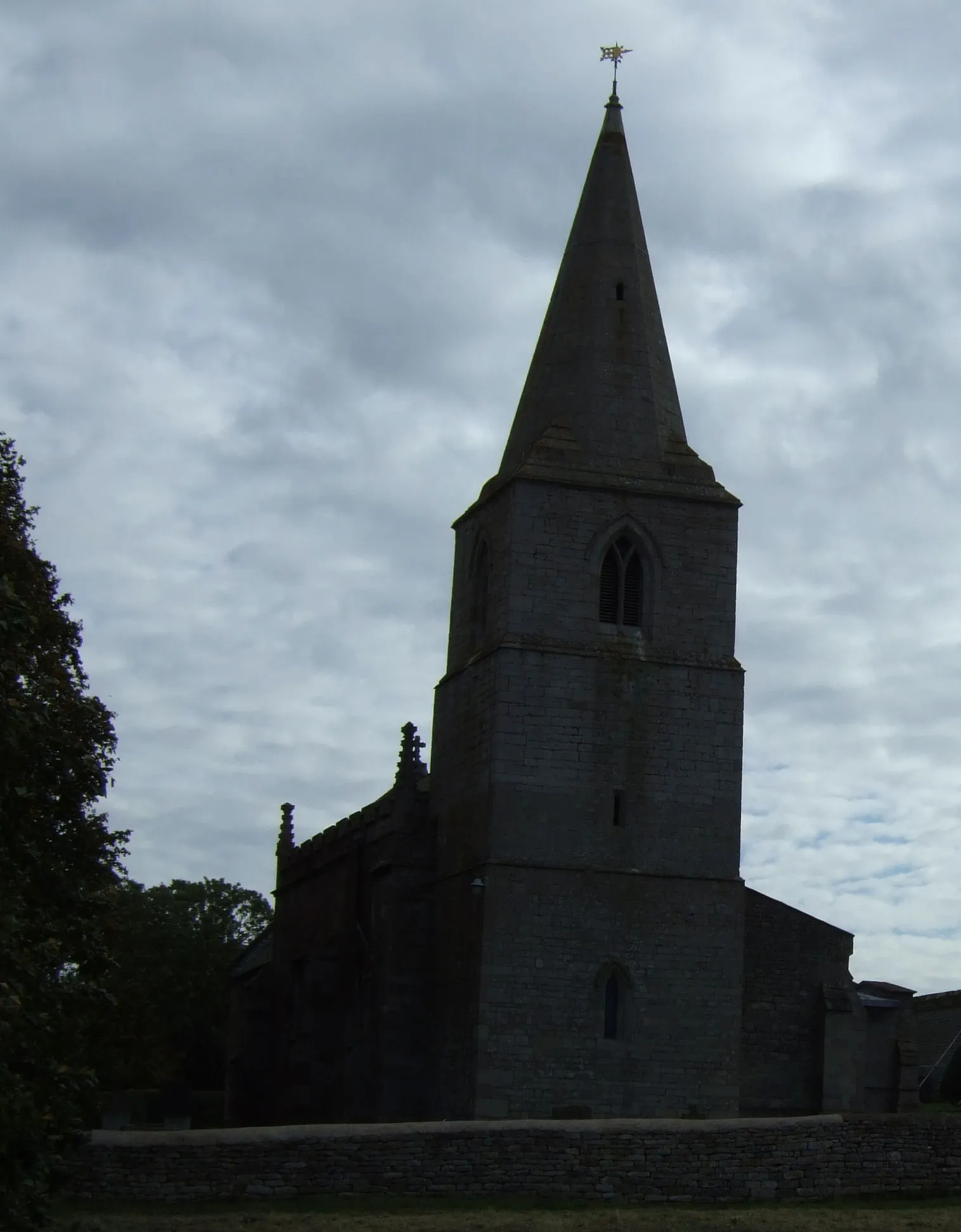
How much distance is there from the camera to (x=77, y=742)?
32812 mm

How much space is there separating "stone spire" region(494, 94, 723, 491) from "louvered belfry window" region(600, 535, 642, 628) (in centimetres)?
155

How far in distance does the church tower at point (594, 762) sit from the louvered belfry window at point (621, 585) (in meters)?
0.05

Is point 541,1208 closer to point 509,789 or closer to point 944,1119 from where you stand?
point 944,1119

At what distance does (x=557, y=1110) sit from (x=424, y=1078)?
4.14 meters

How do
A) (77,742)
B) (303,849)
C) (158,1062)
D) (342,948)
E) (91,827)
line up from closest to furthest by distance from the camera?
1. (77,742)
2. (91,827)
3. (158,1062)
4. (342,948)
5. (303,849)

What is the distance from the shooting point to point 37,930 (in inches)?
1015

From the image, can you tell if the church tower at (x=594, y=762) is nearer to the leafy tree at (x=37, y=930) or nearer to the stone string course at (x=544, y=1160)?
the stone string course at (x=544, y=1160)

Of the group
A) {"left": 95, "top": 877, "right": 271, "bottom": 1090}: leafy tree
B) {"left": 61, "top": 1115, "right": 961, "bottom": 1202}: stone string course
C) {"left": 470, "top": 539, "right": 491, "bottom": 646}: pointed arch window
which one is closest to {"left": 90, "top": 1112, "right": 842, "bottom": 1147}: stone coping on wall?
{"left": 61, "top": 1115, "right": 961, "bottom": 1202}: stone string course

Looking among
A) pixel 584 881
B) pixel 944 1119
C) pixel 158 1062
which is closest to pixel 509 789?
pixel 584 881

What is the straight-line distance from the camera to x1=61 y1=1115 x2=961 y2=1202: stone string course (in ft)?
103

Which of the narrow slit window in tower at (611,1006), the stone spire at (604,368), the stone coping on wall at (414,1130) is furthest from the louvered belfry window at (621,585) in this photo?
the stone coping on wall at (414,1130)

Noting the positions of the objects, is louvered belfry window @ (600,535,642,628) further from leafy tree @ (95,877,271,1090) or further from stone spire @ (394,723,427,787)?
leafy tree @ (95,877,271,1090)

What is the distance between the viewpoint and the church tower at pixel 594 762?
1665 inches

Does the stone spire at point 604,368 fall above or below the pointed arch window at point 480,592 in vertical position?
above
